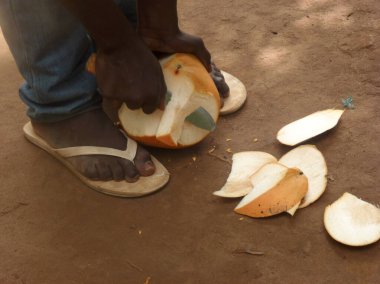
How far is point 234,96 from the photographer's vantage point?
2061mm

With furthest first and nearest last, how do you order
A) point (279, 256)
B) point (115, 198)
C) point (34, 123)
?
point (34, 123) < point (115, 198) < point (279, 256)

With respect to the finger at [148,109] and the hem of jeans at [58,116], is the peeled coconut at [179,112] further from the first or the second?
the hem of jeans at [58,116]

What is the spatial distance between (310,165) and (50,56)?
0.86 m

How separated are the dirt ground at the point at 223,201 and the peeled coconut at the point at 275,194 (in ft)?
0.10

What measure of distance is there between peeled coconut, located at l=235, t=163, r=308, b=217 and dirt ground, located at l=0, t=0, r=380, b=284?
0.10ft

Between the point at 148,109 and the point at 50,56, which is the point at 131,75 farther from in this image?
the point at 50,56

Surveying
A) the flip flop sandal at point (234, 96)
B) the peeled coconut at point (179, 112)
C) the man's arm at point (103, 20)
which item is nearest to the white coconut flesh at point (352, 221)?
the peeled coconut at point (179, 112)

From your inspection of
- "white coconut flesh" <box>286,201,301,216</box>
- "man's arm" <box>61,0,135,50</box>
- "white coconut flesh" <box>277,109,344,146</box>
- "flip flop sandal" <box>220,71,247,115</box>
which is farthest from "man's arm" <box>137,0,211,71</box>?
"white coconut flesh" <box>286,201,301,216</box>

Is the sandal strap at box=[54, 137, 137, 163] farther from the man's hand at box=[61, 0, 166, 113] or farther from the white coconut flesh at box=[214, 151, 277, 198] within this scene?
the white coconut flesh at box=[214, 151, 277, 198]

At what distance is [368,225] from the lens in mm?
1502

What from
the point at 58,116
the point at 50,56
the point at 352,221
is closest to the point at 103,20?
the point at 50,56

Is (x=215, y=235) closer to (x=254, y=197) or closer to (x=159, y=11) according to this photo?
(x=254, y=197)

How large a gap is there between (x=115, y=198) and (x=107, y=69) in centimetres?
40

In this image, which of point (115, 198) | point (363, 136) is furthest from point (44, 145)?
point (363, 136)
